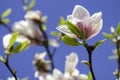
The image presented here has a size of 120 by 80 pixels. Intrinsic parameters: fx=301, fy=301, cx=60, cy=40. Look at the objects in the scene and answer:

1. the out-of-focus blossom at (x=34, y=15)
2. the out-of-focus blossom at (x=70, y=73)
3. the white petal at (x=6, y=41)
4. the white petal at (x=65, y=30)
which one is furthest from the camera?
the out-of-focus blossom at (x=34, y=15)

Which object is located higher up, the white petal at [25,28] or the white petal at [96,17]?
the white petal at [25,28]

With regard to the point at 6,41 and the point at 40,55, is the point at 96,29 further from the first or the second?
the point at 40,55

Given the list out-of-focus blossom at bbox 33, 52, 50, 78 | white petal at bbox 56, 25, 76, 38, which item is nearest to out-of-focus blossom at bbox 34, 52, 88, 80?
out-of-focus blossom at bbox 33, 52, 50, 78

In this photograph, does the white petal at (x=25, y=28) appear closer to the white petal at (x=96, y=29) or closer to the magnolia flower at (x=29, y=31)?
the magnolia flower at (x=29, y=31)

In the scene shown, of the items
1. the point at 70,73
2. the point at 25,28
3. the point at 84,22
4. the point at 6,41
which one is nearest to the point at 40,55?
the point at 25,28

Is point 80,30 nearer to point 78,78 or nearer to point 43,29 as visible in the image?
point 78,78

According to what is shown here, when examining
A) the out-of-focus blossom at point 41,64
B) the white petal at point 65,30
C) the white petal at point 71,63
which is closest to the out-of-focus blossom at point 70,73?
the white petal at point 71,63
